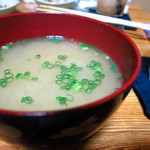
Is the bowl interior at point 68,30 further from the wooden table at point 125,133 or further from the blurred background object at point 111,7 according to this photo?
the blurred background object at point 111,7

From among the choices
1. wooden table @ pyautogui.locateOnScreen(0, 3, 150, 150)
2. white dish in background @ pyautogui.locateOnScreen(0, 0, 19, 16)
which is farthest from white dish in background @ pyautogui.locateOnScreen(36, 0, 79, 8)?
wooden table @ pyautogui.locateOnScreen(0, 3, 150, 150)

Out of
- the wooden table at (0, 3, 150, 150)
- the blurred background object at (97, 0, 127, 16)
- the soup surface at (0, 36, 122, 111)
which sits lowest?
the wooden table at (0, 3, 150, 150)

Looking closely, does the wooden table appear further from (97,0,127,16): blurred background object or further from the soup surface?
(97,0,127,16): blurred background object

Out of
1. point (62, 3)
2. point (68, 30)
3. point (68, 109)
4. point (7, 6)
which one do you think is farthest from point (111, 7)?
point (68, 109)

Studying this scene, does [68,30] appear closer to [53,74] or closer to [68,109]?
[53,74]

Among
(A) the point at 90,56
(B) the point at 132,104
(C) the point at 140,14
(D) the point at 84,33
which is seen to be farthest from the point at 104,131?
(C) the point at 140,14

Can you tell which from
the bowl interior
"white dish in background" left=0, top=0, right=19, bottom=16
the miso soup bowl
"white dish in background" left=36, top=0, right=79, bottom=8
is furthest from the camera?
"white dish in background" left=36, top=0, right=79, bottom=8

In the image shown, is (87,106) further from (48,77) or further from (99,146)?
(48,77)
